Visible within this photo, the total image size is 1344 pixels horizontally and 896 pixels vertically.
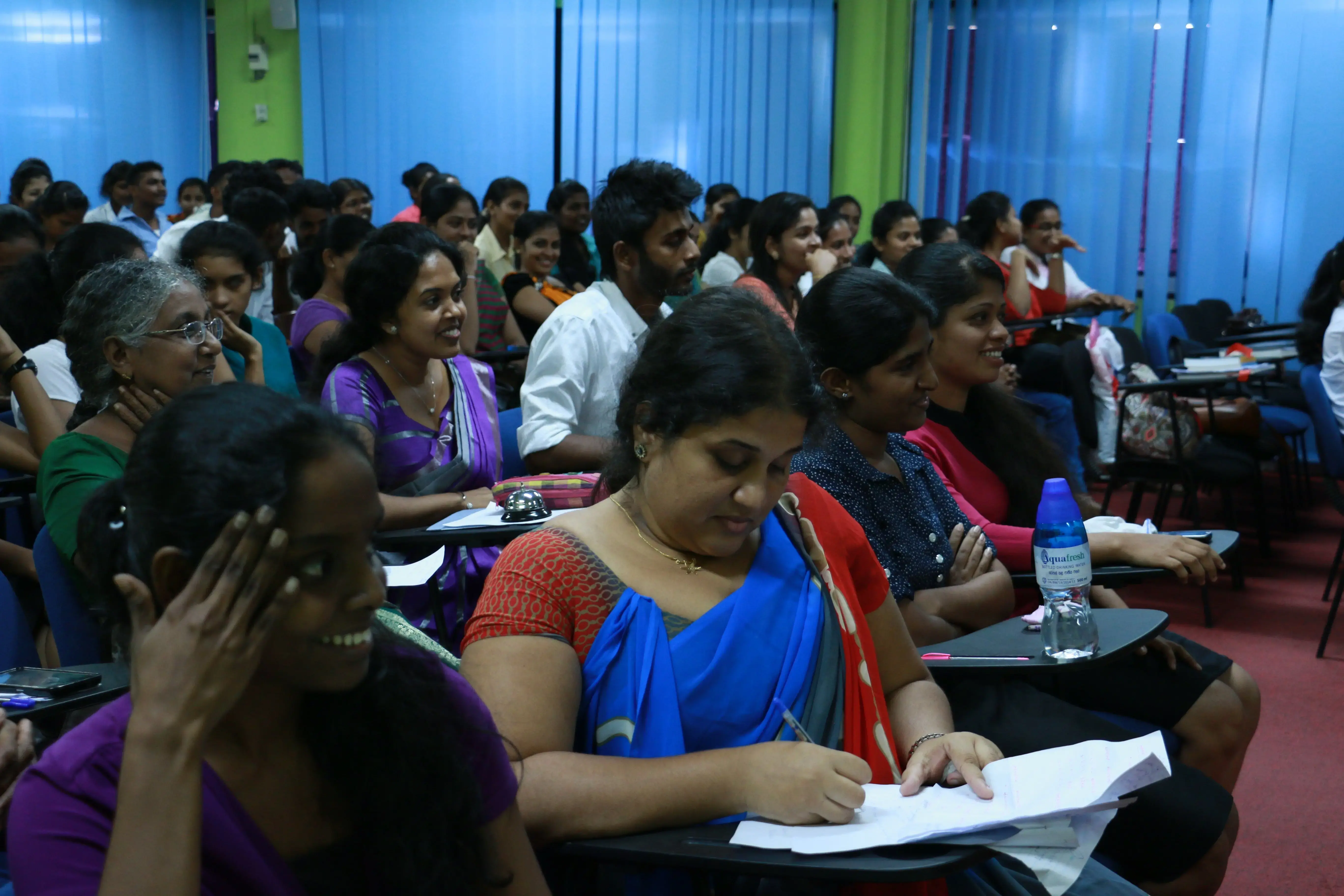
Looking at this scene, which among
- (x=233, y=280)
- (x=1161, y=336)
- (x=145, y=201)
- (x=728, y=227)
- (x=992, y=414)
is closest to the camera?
(x=992, y=414)

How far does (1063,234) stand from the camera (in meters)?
7.00

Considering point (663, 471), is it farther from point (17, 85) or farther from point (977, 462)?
point (17, 85)

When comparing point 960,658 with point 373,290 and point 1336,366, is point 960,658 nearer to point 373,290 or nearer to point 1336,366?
point 373,290

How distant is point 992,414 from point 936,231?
416 centimetres

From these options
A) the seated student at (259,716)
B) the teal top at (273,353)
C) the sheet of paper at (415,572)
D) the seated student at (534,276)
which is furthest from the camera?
the seated student at (534,276)

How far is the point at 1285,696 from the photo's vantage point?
331 centimetres

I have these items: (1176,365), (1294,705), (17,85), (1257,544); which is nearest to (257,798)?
(1294,705)

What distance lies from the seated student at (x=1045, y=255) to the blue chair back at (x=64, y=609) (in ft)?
16.8

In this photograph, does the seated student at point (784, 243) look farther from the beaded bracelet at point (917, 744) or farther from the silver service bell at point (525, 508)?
the beaded bracelet at point (917, 744)

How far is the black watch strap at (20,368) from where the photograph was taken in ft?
9.08

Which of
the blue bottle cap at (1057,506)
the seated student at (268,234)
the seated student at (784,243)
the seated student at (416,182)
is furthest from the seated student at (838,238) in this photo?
the blue bottle cap at (1057,506)

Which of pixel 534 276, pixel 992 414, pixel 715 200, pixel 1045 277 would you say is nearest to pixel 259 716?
pixel 992 414

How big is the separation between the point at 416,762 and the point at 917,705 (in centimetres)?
72

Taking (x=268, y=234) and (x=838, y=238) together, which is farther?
(x=838, y=238)
